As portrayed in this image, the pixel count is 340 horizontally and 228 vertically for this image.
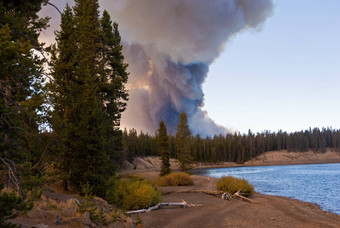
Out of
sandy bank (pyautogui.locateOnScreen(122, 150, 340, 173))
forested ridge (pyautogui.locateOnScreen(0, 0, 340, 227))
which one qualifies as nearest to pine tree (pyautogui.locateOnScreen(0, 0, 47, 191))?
forested ridge (pyautogui.locateOnScreen(0, 0, 340, 227))

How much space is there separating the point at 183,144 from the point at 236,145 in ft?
359

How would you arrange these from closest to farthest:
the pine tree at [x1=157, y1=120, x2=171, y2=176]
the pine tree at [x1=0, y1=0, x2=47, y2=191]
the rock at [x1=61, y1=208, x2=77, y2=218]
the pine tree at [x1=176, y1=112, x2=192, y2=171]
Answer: the pine tree at [x1=0, y1=0, x2=47, y2=191]
the rock at [x1=61, y1=208, x2=77, y2=218]
the pine tree at [x1=157, y1=120, x2=171, y2=176]
the pine tree at [x1=176, y1=112, x2=192, y2=171]

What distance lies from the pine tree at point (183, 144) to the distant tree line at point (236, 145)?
58.0 metres

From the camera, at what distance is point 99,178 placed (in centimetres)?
1798

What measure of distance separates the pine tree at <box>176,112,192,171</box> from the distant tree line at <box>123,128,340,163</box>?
58.0 meters

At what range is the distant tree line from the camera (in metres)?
142

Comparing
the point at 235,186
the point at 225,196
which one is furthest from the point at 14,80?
the point at 235,186

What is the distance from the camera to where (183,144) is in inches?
2591

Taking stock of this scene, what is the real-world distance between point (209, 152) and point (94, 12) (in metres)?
131

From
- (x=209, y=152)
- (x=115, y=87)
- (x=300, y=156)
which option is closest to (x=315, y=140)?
(x=300, y=156)

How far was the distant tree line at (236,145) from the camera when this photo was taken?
467 ft

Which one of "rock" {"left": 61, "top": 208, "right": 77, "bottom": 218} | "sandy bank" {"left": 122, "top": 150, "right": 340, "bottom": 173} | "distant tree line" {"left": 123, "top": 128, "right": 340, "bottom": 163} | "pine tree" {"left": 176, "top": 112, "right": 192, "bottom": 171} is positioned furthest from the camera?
"sandy bank" {"left": 122, "top": 150, "right": 340, "bottom": 173}

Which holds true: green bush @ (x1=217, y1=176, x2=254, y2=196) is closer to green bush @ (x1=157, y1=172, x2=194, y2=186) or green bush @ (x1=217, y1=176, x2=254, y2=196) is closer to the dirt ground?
the dirt ground

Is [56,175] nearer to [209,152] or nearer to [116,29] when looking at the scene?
[116,29]
